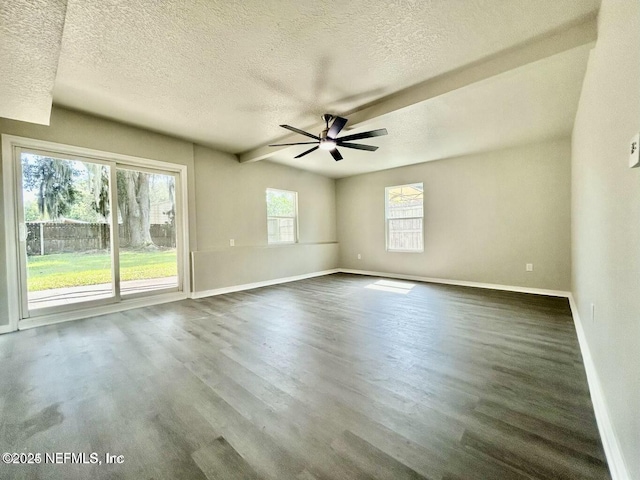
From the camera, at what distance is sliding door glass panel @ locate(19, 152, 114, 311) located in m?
3.19

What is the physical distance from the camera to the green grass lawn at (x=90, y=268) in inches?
128

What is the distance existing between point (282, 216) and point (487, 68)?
15.0 feet

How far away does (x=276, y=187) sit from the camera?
588cm

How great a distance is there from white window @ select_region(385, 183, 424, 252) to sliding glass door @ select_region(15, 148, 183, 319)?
14.7 ft

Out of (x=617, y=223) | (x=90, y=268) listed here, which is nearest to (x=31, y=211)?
(x=90, y=268)

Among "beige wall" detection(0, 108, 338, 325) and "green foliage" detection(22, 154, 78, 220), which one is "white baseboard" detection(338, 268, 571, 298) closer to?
"beige wall" detection(0, 108, 338, 325)

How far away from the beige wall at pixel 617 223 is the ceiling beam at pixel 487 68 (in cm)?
15

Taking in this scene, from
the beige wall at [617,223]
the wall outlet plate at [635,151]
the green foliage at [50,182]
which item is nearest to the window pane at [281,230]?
the green foliage at [50,182]

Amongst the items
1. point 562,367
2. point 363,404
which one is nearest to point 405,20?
point 363,404

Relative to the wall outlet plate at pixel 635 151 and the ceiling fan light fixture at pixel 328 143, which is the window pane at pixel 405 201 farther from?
the wall outlet plate at pixel 635 151

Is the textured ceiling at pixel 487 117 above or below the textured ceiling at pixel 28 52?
above

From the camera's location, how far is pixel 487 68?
2.40 m

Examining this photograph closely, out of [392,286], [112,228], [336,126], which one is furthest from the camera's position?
[392,286]

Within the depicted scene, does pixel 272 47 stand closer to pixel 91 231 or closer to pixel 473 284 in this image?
pixel 91 231
